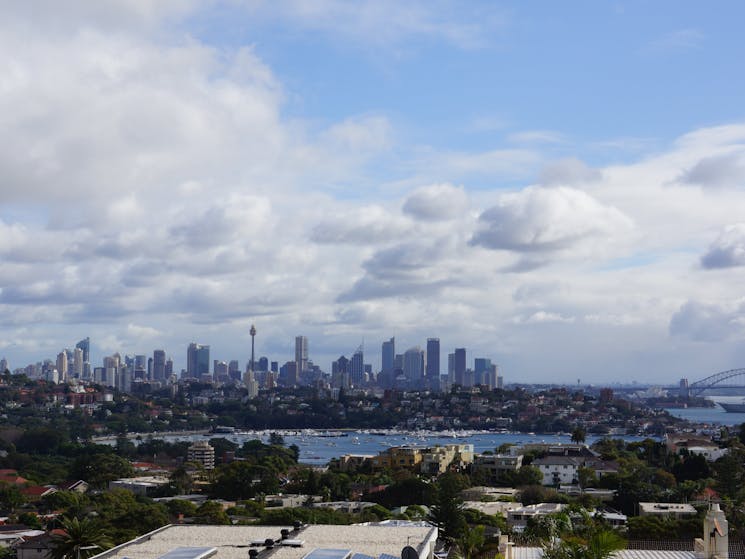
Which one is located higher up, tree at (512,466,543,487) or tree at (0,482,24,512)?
tree at (512,466,543,487)

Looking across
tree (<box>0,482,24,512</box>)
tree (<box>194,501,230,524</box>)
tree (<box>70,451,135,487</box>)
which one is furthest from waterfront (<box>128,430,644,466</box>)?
tree (<box>194,501,230,524</box>)

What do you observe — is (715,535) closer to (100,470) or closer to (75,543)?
(75,543)

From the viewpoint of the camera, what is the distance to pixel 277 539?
1670 centimetres

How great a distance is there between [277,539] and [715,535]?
6564mm

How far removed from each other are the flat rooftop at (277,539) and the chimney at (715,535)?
13.1 feet

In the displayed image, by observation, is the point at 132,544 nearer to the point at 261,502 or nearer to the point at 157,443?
the point at 261,502

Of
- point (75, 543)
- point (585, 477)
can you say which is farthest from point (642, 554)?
point (585, 477)

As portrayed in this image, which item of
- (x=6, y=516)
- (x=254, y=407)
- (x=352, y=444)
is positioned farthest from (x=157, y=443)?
(x=254, y=407)

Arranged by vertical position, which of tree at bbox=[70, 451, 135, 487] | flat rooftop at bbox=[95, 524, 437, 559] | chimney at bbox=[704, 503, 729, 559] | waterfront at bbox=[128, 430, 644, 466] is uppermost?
chimney at bbox=[704, 503, 729, 559]

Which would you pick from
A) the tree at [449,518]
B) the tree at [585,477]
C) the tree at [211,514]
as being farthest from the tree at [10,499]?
the tree at [585,477]

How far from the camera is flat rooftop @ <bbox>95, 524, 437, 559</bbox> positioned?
15.5m

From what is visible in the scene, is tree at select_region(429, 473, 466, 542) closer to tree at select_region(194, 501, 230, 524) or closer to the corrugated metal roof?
tree at select_region(194, 501, 230, 524)

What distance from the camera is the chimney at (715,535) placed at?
13227mm

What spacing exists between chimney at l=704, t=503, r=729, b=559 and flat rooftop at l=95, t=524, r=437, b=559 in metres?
3.98
